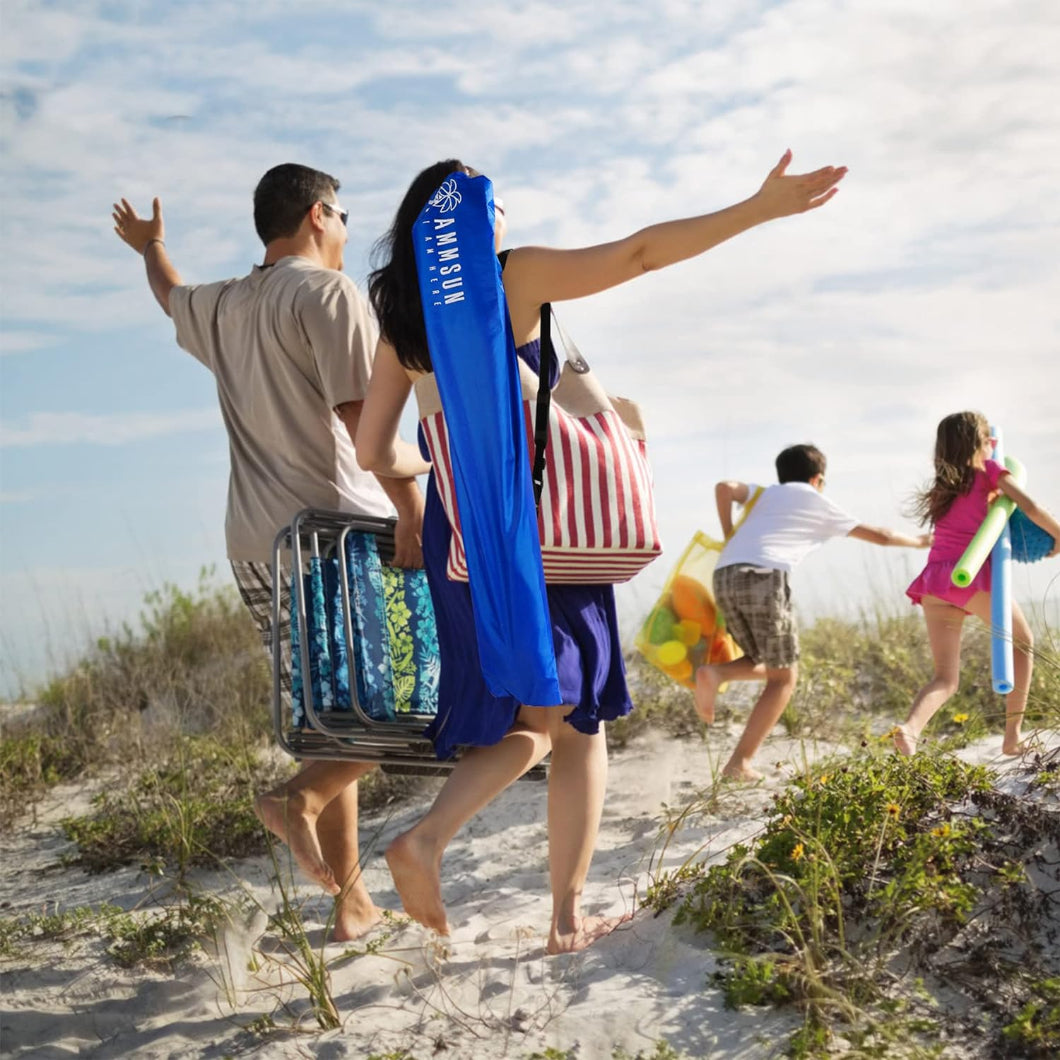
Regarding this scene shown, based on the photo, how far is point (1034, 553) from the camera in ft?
18.6

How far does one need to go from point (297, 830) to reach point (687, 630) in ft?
9.96

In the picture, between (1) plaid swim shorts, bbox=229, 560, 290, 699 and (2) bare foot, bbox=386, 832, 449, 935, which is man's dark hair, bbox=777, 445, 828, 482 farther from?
(2) bare foot, bbox=386, 832, 449, 935

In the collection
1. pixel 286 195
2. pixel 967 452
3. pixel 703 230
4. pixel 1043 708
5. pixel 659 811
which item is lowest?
pixel 659 811

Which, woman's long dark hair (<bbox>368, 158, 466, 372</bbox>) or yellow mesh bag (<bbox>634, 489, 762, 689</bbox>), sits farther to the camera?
yellow mesh bag (<bbox>634, 489, 762, 689</bbox>)

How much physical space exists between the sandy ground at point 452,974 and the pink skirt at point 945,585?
0.70 meters

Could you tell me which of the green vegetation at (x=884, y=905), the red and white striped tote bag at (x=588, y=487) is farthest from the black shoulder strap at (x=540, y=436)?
the green vegetation at (x=884, y=905)

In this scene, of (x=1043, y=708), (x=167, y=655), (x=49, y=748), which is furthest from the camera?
(x=167, y=655)

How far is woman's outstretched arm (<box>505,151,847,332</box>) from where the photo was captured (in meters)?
2.85

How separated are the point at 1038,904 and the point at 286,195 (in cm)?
297

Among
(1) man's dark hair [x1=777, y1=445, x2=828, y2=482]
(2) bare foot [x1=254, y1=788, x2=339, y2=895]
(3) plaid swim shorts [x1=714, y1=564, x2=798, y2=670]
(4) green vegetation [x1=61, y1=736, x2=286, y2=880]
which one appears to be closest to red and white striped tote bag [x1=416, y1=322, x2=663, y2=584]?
(2) bare foot [x1=254, y1=788, x2=339, y2=895]

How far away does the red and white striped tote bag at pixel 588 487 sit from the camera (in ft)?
10.0

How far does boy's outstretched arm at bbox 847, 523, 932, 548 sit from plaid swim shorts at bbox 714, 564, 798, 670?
44 cm

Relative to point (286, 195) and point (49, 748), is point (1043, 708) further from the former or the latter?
point (49, 748)

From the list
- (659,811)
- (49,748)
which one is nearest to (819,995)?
(659,811)
